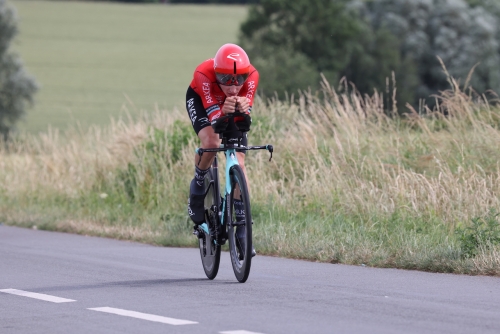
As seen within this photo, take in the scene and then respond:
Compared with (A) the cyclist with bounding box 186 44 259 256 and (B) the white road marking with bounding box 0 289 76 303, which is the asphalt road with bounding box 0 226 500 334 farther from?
(A) the cyclist with bounding box 186 44 259 256

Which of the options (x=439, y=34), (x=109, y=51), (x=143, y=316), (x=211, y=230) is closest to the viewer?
(x=143, y=316)

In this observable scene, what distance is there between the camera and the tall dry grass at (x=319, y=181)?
1062cm

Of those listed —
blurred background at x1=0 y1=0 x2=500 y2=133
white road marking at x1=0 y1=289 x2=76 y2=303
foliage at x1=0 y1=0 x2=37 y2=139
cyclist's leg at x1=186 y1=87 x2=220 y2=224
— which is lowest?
white road marking at x1=0 y1=289 x2=76 y2=303

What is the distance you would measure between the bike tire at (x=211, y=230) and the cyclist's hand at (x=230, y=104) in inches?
33.8

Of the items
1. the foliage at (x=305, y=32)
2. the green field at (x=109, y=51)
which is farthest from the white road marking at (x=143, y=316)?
the foliage at (x=305, y=32)

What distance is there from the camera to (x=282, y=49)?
68.9 m

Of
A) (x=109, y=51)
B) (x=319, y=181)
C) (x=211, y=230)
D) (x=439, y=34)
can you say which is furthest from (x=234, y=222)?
(x=109, y=51)

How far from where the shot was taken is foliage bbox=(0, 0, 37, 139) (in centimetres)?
5259

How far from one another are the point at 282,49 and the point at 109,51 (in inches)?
563

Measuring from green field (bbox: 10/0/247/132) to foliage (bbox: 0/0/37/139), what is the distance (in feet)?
2.89

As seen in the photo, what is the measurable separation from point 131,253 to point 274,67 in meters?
54.1

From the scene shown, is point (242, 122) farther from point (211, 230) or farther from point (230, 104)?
point (211, 230)

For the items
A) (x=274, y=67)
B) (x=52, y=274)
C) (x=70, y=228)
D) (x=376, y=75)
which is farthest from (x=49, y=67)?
(x=52, y=274)

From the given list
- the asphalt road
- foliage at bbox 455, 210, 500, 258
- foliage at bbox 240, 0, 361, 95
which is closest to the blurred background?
foliage at bbox 240, 0, 361, 95
